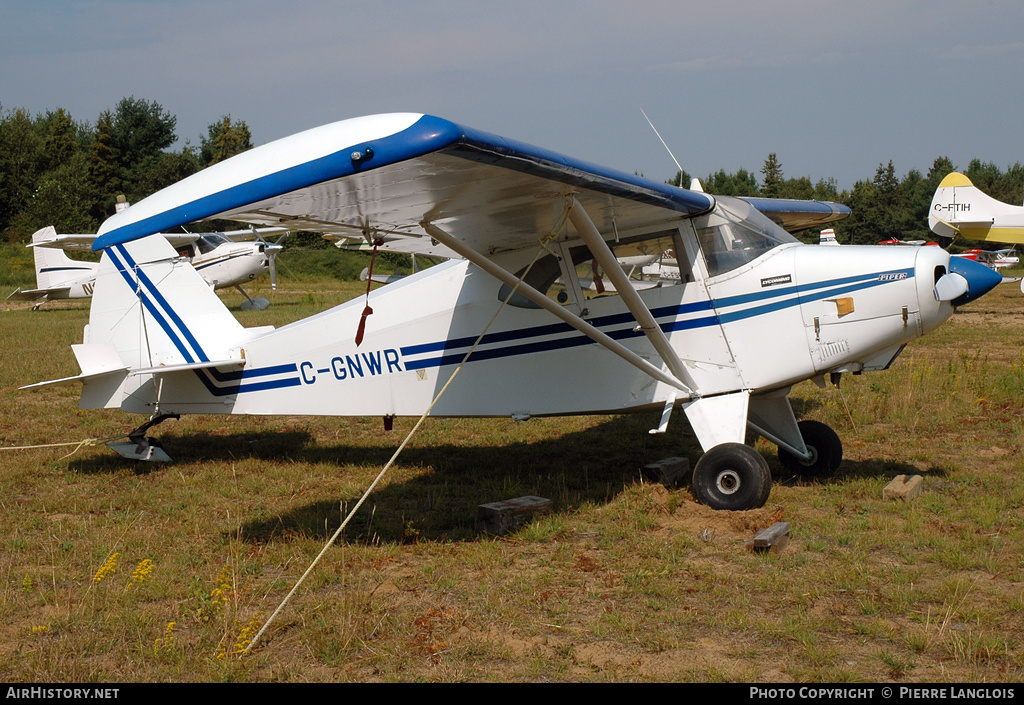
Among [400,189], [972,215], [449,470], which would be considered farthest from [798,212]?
[972,215]

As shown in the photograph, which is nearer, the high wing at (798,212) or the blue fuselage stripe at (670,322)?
the blue fuselage stripe at (670,322)

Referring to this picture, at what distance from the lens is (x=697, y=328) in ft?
21.0

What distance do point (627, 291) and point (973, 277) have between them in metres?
2.59

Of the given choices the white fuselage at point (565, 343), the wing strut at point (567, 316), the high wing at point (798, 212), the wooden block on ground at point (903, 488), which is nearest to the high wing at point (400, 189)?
the wing strut at point (567, 316)

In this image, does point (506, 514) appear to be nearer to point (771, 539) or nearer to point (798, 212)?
point (771, 539)

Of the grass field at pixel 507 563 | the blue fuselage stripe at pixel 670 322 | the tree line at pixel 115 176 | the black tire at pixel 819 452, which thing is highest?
the tree line at pixel 115 176

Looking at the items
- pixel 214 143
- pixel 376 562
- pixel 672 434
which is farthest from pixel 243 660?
pixel 214 143

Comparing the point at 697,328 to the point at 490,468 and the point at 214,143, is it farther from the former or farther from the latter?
the point at 214,143

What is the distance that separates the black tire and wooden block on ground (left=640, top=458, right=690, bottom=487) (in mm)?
936

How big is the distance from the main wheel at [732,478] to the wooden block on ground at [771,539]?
54 cm

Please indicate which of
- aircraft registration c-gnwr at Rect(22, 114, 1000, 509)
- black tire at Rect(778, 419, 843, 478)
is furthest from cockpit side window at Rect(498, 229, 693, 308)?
black tire at Rect(778, 419, 843, 478)

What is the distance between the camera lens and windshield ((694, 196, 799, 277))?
638 centimetres

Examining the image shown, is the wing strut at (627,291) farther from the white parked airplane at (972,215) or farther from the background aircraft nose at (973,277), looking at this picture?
the white parked airplane at (972,215)

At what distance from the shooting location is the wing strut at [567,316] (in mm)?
5574
